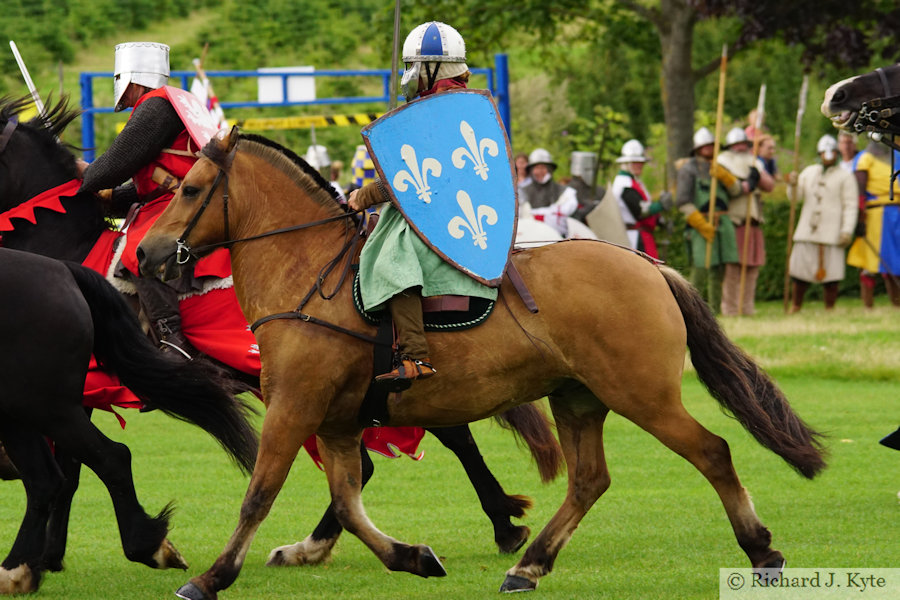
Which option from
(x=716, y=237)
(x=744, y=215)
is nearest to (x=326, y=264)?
(x=716, y=237)

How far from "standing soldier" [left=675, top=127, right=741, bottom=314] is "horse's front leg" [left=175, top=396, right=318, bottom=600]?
13.1 m

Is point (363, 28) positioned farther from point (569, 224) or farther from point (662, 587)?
point (662, 587)

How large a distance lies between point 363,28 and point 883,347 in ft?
85.3

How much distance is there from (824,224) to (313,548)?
13.9 m

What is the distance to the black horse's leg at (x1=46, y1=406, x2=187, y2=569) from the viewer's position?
6176 millimetres

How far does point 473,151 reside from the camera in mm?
6043

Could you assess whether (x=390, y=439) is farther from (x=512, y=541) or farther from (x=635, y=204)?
(x=635, y=204)

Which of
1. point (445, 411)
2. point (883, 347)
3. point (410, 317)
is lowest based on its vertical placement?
point (883, 347)

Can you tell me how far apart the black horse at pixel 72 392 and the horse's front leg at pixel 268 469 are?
0.77 m

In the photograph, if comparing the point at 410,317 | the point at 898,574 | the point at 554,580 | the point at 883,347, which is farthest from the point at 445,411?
the point at 883,347

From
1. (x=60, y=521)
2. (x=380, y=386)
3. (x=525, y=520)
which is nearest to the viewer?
(x=380, y=386)

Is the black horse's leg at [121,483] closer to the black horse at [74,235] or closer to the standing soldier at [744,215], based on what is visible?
the black horse at [74,235]

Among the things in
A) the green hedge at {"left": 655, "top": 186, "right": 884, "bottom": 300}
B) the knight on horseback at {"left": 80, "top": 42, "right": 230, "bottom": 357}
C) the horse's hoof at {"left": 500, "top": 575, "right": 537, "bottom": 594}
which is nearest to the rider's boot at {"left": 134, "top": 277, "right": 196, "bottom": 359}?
the knight on horseback at {"left": 80, "top": 42, "right": 230, "bottom": 357}

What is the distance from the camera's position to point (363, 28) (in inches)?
1528
